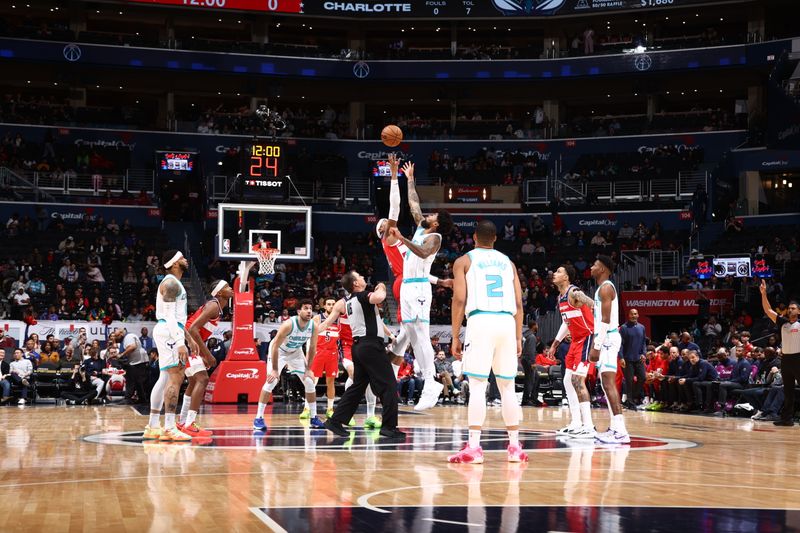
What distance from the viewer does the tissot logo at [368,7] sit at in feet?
155

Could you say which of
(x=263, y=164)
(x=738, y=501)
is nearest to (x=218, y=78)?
(x=263, y=164)

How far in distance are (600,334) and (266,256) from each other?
1410 cm

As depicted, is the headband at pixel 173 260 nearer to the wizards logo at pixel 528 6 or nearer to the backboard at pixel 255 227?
the backboard at pixel 255 227

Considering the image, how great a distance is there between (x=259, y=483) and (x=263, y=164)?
65.3 feet

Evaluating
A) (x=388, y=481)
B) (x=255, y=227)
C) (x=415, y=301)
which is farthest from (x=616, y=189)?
(x=388, y=481)

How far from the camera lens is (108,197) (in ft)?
137

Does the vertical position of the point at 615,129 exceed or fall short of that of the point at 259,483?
it exceeds it

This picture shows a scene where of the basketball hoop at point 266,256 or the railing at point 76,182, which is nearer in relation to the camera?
the basketball hoop at point 266,256

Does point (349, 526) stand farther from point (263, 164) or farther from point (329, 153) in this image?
point (329, 153)

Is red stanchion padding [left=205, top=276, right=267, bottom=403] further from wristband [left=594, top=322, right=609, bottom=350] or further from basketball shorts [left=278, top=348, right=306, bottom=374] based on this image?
wristband [left=594, top=322, right=609, bottom=350]

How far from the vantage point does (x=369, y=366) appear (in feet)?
42.9

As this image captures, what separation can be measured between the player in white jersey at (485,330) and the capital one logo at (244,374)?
46.7ft

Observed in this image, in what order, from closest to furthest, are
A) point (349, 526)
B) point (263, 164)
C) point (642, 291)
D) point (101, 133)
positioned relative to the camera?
1. point (349, 526)
2. point (263, 164)
3. point (642, 291)
4. point (101, 133)

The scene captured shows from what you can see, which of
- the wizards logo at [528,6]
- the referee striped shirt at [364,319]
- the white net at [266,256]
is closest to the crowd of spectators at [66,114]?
the wizards logo at [528,6]
